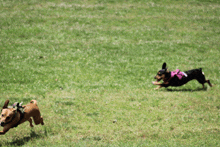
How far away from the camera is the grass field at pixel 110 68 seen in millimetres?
8711

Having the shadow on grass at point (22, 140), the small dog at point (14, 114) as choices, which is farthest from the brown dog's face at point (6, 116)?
the shadow on grass at point (22, 140)

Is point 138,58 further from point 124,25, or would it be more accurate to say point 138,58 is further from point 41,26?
point 41,26

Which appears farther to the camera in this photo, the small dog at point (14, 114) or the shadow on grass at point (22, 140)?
the shadow on grass at point (22, 140)

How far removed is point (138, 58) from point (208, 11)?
18749mm

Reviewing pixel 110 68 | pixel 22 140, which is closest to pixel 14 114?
pixel 22 140

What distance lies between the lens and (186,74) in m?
13.6

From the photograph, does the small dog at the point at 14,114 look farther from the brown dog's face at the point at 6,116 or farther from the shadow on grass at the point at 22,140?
the shadow on grass at the point at 22,140

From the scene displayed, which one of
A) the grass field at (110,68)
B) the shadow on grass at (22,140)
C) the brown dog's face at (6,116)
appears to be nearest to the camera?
the brown dog's face at (6,116)

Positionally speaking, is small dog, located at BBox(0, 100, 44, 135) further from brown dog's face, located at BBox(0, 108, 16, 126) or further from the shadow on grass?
the shadow on grass

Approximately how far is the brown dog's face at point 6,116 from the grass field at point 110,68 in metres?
1.09

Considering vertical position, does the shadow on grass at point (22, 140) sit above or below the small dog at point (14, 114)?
below

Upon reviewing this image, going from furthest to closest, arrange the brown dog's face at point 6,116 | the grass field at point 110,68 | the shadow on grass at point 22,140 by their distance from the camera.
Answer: the grass field at point 110,68, the shadow on grass at point 22,140, the brown dog's face at point 6,116

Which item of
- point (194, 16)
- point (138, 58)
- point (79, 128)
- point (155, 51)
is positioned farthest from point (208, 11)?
point (79, 128)

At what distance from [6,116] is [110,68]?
1115 centimetres
